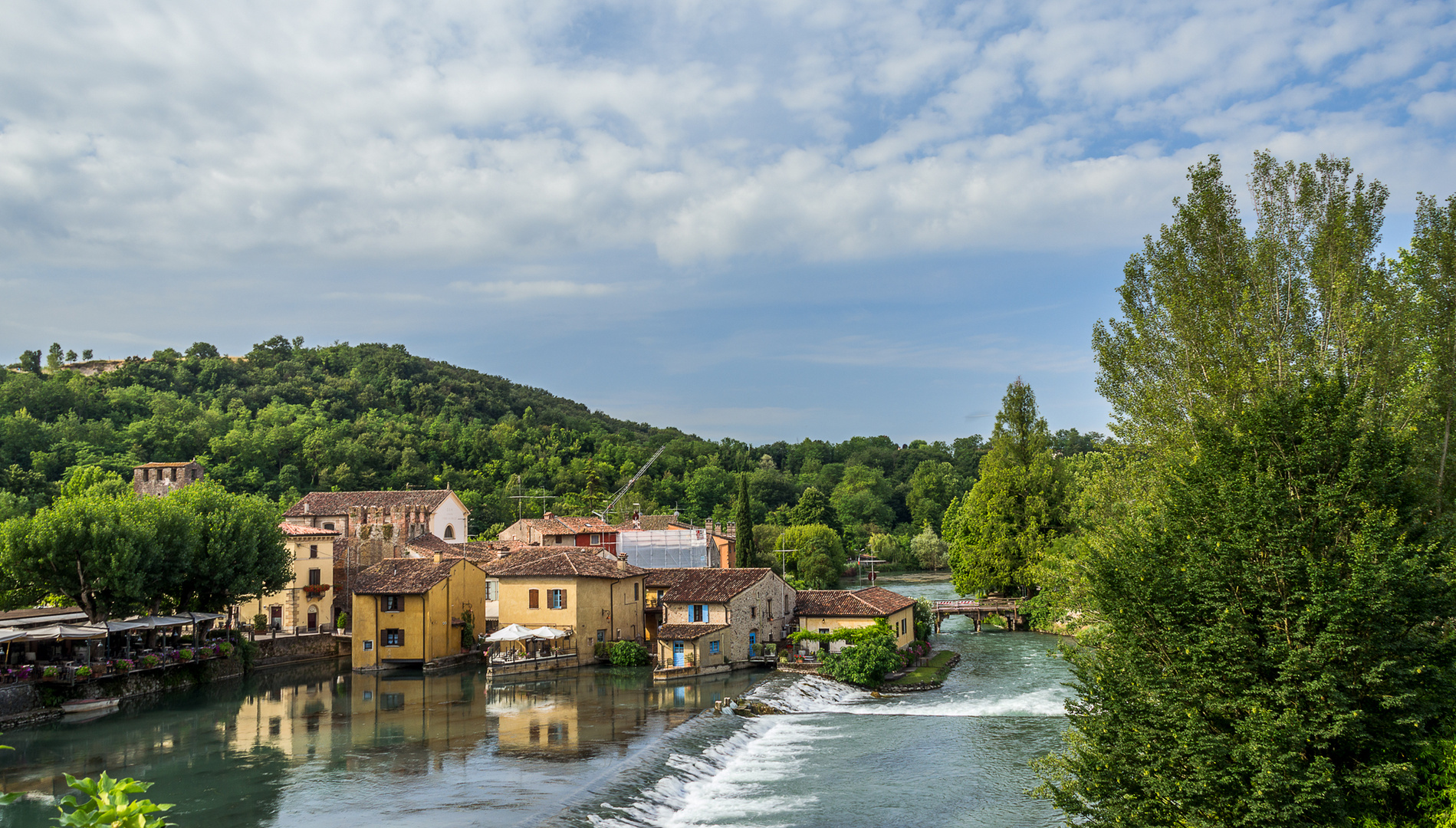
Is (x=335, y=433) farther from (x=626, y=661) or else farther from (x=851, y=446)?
(x=851, y=446)

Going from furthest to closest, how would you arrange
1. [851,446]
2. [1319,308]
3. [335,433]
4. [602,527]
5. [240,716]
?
[851,446] → [335,433] → [602,527] → [240,716] → [1319,308]

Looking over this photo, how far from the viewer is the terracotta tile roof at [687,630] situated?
39.9 m

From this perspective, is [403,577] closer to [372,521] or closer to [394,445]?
[372,521]

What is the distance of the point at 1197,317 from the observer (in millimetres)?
21438

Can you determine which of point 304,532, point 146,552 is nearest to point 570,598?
point 146,552

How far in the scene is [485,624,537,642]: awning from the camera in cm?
4053

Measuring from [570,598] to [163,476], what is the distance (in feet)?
144

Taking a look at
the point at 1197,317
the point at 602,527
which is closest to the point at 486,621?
the point at 602,527

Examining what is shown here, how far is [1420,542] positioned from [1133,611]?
407 cm

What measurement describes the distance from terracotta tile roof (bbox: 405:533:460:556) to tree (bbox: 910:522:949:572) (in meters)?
52.2

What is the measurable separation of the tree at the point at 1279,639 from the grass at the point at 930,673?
23595 millimetres

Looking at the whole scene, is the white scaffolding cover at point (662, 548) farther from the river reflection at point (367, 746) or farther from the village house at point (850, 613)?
the river reflection at point (367, 746)

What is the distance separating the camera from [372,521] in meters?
60.6

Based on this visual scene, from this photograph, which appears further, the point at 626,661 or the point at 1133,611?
the point at 626,661
